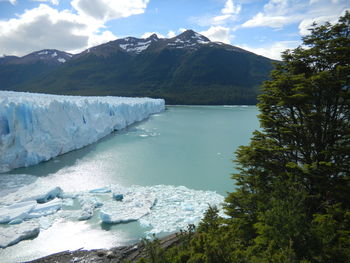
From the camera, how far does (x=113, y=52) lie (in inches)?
4045

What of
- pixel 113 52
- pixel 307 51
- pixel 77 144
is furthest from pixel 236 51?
pixel 307 51

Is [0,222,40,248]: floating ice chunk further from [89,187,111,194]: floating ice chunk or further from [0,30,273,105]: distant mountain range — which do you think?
[0,30,273,105]: distant mountain range

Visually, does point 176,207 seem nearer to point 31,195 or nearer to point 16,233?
point 16,233

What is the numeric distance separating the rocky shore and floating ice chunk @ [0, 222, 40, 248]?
1163mm

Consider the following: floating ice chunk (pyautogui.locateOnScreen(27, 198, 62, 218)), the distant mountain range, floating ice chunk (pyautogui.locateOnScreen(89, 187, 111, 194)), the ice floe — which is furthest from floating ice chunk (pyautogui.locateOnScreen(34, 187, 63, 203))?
the distant mountain range

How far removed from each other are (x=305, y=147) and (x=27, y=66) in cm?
13191

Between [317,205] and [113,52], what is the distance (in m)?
109

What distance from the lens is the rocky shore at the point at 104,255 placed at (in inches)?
197

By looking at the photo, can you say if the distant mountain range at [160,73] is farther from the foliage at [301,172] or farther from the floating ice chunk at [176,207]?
the foliage at [301,172]

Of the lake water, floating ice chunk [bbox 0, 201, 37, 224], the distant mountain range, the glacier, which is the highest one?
the distant mountain range

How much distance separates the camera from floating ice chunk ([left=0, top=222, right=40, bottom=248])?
5668mm

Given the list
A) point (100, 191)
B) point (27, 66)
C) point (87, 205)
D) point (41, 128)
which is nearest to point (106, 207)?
point (87, 205)

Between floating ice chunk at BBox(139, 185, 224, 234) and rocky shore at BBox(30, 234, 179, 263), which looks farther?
floating ice chunk at BBox(139, 185, 224, 234)

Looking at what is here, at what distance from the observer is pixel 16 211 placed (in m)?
6.92
